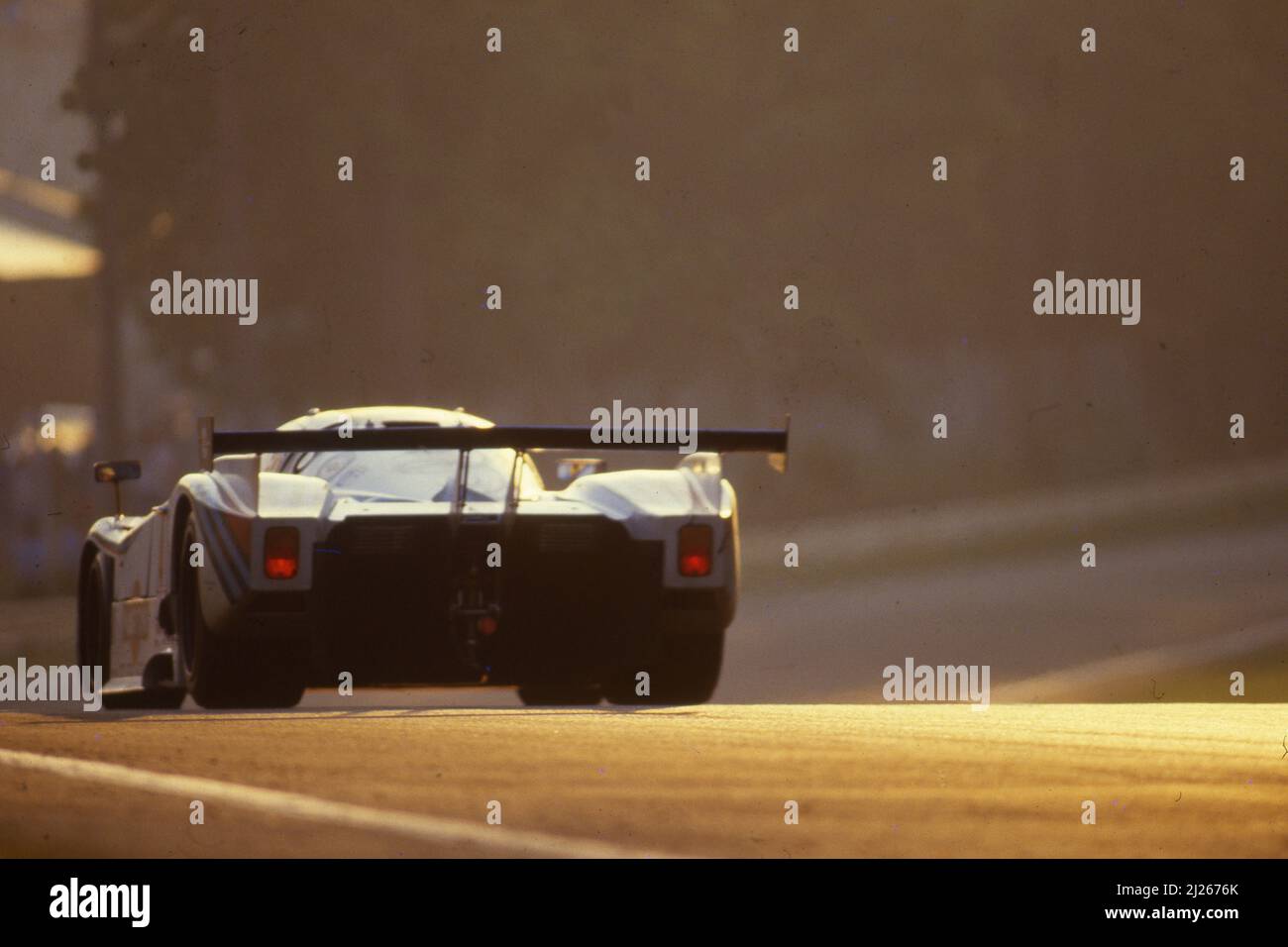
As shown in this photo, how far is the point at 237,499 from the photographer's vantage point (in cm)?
950

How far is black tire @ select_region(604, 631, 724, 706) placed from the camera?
9.90 metres

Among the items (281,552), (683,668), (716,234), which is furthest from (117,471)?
(716,234)

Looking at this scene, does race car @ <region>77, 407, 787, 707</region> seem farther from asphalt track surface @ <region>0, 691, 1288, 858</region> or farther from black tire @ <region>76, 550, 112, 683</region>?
black tire @ <region>76, 550, 112, 683</region>

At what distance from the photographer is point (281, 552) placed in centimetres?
946

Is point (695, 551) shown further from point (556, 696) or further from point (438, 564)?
point (556, 696)

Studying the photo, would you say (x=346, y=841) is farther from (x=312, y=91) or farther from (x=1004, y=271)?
(x=1004, y=271)

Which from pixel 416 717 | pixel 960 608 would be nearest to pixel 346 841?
pixel 416 717

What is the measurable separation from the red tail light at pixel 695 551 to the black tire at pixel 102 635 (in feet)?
8.57

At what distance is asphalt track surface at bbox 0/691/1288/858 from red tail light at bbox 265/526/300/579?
0.58 m

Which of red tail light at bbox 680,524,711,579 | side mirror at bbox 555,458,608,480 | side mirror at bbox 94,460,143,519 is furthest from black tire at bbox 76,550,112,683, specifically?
red tail light at bbox 680,524,711,579

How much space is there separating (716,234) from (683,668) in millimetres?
28285

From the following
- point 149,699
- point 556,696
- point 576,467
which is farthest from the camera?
point 556,696

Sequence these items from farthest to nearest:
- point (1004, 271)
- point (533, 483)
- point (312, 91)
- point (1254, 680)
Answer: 1. point (1004, 271)
2. point (312, 91)
3. point (1254, 680)
4. point (533, 483)

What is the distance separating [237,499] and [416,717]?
1092mm
